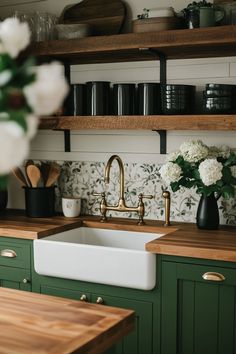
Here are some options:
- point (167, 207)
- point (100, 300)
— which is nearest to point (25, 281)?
point (100, 300)

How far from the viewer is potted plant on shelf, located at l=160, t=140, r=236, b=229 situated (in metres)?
2.93

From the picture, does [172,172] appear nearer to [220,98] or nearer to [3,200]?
[220,98]

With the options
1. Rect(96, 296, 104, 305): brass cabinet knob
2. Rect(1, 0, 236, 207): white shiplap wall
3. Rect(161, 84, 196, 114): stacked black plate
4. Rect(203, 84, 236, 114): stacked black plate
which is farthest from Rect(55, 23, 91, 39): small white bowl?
Rect(96, 296, 104, 305): brass cabinet knob

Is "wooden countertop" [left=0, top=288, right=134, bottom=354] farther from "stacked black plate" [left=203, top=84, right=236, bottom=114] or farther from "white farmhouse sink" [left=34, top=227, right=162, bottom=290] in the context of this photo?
"stacked black plate" [left=203, top=84, right=236, bottom=114]

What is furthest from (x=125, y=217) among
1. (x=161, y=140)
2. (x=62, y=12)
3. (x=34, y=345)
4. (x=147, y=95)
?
(x=34, y=345)

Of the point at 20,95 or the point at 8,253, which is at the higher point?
the point at 20,95

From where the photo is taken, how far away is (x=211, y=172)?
2896 millimetres

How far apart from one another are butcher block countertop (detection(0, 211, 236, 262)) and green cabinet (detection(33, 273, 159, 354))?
0.26m

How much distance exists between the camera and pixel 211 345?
2705 mm

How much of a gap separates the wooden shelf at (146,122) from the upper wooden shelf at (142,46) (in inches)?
15.0

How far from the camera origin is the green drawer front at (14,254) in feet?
10.4

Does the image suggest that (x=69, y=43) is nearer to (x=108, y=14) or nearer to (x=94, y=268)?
(x=108, y=14)

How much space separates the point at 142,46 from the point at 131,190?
917 millimetres

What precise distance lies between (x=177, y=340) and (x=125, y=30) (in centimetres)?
186
